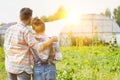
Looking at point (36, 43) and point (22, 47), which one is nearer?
point (36, 43)

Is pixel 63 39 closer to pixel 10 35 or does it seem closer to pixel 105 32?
pixel 105 32

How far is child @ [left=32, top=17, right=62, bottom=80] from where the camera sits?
15.8 feet

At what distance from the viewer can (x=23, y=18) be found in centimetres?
482

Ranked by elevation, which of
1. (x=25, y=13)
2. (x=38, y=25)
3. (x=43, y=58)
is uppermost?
(x=25, y=13)

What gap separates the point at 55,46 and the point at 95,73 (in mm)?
3610

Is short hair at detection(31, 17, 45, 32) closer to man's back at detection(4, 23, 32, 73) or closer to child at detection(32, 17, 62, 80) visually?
child at detection(32, 17, 62, 80)

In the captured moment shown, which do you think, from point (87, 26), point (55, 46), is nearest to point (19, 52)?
point (55, 46)

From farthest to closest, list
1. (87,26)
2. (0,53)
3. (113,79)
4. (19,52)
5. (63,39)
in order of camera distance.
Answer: (87,26) < (63,39) < (0,53) < (113,79) < (19,52)

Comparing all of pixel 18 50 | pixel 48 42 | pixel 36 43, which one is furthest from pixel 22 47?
pixel 48 42

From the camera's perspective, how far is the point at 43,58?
480 cm

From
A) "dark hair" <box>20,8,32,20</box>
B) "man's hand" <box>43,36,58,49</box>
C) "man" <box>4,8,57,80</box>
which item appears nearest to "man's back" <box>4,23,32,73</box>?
"man" <box>4,8,57,80</box>

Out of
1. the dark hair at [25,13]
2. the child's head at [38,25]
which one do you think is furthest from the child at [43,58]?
the dark hair at [25,13]

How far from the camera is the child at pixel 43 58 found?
482cm

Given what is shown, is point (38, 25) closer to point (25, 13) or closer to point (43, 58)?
point (25, 13)
